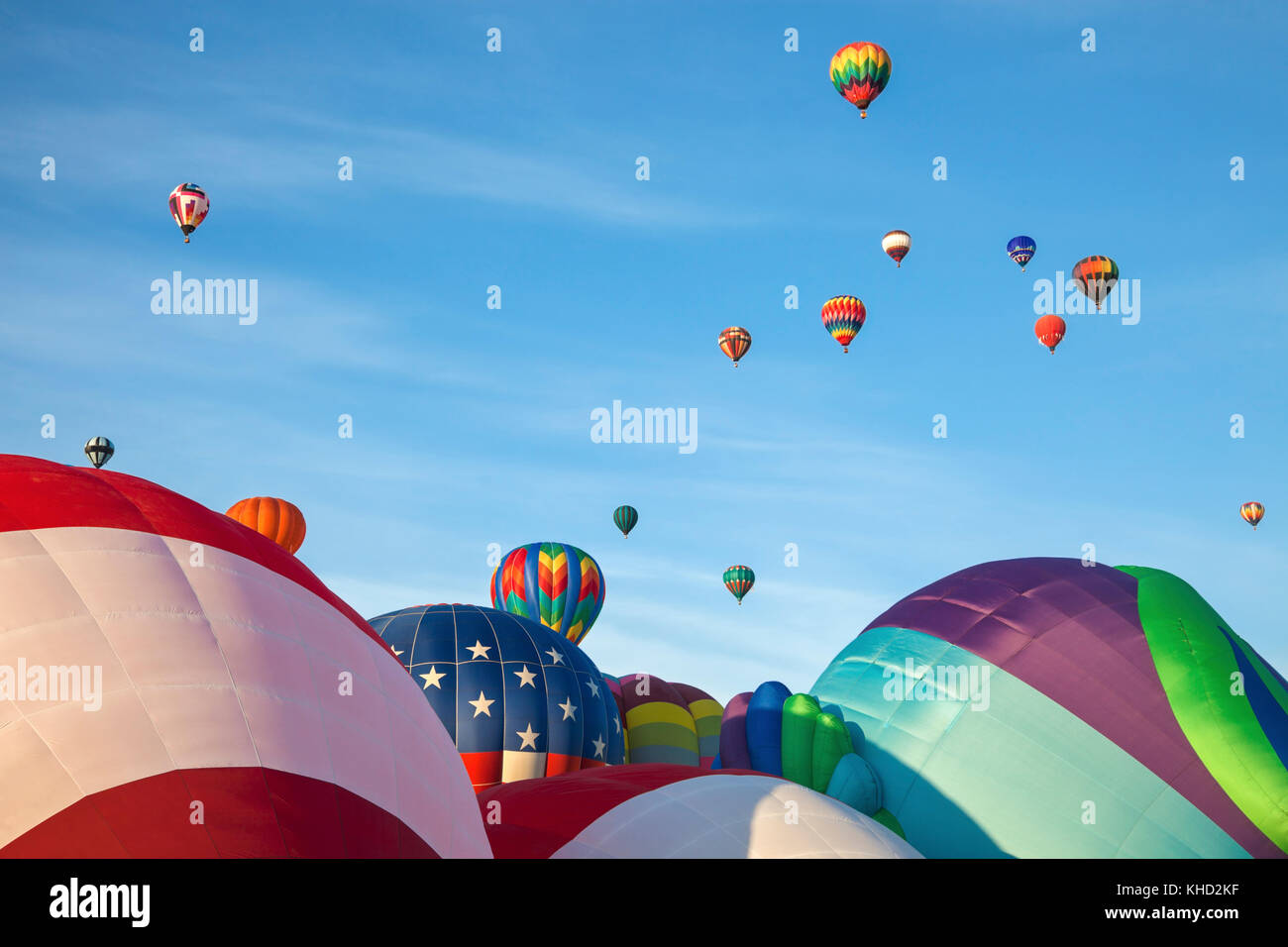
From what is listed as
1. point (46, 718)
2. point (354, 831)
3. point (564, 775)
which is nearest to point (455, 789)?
point (354, 831)

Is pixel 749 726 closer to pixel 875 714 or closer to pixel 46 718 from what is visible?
→ pixel 875 714

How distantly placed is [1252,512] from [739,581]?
70.1 ft

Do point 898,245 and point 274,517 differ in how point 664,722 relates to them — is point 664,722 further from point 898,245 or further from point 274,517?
point 898,245

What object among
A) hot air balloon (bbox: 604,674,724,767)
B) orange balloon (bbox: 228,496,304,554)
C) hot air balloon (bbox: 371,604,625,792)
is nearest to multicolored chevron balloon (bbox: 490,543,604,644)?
hot air balloon (bbox: 604,674,724,767)

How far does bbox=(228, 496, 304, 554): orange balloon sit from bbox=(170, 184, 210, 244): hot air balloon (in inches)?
357

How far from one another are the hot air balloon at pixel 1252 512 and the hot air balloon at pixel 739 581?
20.4 meters

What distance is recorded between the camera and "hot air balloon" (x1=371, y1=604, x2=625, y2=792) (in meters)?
18.0

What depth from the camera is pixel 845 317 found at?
40438 millimetres

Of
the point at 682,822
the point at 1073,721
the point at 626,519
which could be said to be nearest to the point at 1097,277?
the point at 626,519

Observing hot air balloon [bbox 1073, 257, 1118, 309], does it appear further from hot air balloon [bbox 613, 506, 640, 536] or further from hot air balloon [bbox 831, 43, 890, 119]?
hot air balloon [bbox 613, 506, 640, 536]

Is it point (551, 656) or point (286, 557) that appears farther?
point (551, 656)

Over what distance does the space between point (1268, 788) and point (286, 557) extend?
954 centimetres

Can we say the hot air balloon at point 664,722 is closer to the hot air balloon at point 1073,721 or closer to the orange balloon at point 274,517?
the orange balloon at point 274,517

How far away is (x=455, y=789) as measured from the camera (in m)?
5.45
